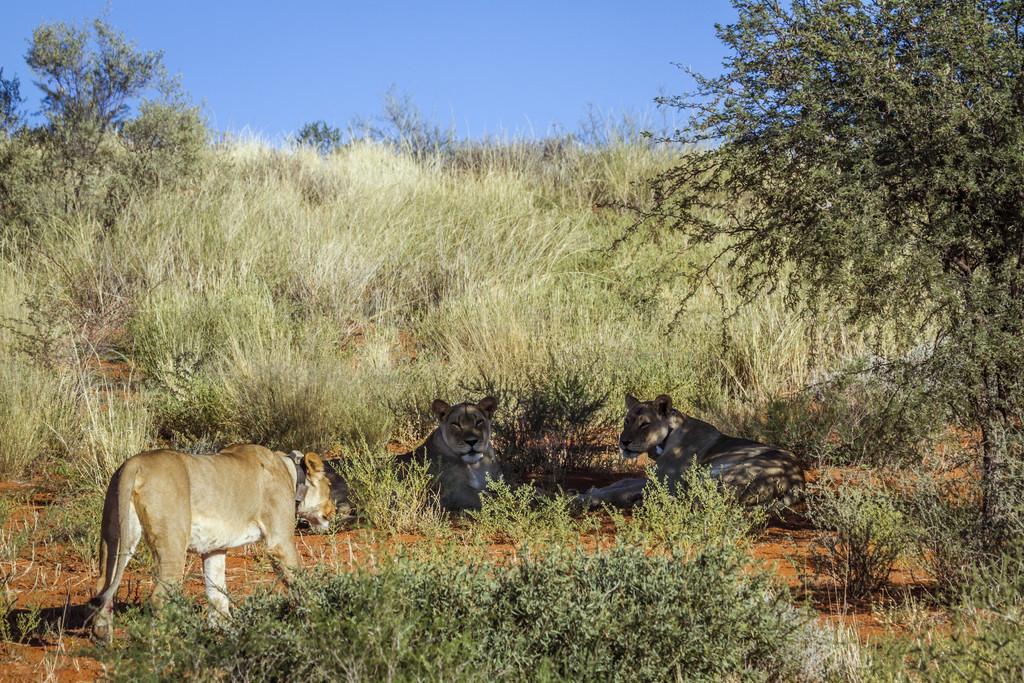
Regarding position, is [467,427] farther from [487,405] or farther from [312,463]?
[312,463]

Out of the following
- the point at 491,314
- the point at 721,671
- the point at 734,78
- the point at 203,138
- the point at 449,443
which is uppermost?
the point at 203,138

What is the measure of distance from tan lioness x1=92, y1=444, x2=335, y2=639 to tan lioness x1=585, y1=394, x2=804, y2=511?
10.6 ft

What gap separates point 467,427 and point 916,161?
149 inches

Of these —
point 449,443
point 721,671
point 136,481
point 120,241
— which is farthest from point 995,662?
point 120,241

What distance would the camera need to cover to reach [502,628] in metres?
3.70

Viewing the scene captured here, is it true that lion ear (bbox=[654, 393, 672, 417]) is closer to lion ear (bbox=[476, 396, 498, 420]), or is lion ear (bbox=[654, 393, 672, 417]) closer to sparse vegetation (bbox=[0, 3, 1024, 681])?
sparse vegetation (bbox=[0, 3, 1024, 681])

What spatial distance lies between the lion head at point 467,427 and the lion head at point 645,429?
47.6 inches

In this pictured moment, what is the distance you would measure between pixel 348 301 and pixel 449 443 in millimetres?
7086

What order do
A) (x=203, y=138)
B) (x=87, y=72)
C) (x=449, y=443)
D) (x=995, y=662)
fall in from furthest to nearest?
(x=203, y=138) → (x=87, y=72) → (x=449, y=443) → (x=995, y=662)

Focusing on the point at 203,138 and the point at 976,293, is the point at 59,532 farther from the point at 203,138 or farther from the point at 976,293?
the point at 203,138

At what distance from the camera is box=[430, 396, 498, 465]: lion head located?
7.27 meters

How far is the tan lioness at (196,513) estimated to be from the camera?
4008 mm

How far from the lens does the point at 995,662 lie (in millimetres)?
3240

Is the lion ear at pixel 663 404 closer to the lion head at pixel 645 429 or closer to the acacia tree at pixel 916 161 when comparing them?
the lion head at pixel 645 429
